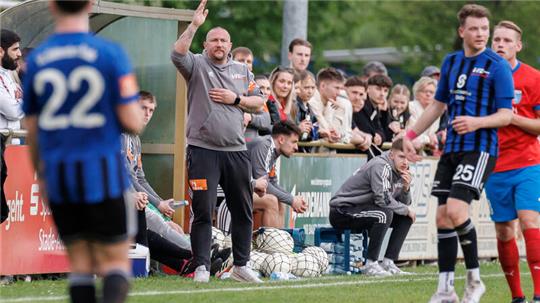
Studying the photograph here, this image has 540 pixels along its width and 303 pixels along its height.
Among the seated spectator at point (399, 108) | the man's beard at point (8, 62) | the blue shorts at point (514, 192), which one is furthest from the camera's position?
the seated spectator at point (399, 108)

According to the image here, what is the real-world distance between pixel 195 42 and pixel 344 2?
5.62 m

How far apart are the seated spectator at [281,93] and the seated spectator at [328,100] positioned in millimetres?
772

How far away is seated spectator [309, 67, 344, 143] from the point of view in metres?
14.6

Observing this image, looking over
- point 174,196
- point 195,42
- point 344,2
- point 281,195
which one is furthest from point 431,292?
point 344,2

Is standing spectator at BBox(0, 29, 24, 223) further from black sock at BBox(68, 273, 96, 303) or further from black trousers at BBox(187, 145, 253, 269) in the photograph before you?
black sock at BBox(68, 273, 96, 303)

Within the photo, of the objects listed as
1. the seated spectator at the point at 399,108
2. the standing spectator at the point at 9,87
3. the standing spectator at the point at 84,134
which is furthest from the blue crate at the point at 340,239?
the standing spectator at the point at 84,134

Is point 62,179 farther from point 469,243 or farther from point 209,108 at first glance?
point 209,108

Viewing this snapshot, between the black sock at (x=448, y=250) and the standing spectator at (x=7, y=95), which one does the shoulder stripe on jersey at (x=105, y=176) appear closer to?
the black sock at (x=448, y=250)

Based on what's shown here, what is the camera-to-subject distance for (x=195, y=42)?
100.0ft

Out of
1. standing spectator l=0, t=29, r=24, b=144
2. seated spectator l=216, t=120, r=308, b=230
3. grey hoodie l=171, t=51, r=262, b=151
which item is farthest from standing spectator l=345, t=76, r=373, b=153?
standing spectator l=0, t=29, r=24, b=144

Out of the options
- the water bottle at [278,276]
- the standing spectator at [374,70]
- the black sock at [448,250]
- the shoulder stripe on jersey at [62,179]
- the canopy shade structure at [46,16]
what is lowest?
the water bottle at [278,276]

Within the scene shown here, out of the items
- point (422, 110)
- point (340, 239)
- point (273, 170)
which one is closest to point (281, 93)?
point (273, 170)

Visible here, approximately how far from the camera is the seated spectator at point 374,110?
15.3m

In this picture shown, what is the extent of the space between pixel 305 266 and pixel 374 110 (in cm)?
381
